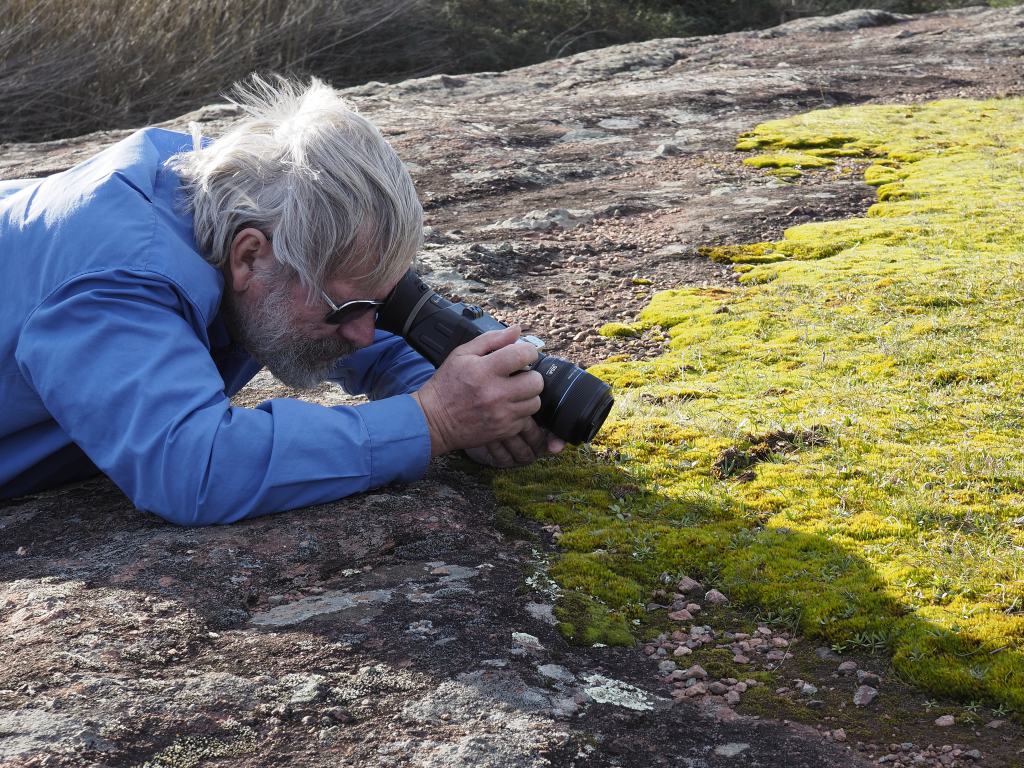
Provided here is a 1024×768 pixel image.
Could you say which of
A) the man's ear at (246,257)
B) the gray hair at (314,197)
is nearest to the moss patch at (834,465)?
the gray hair at (314,197)

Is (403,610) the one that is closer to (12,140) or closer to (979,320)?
(979,320)

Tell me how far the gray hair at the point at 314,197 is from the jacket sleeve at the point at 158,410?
31 centimetres

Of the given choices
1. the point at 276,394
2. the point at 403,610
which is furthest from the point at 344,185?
the point at 276,394

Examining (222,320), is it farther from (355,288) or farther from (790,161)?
(790,161)

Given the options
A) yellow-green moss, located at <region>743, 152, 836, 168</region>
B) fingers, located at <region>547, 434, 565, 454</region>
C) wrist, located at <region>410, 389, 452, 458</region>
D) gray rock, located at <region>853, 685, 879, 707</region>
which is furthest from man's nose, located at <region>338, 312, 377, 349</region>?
yellow-green moss, located at <region>743, 152, 836, 168</region>

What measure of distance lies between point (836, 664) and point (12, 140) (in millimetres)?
11883

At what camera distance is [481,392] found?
314 centimetres

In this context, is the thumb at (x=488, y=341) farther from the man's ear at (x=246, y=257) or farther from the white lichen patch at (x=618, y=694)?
the white lichen patch at (x=618, y=694)

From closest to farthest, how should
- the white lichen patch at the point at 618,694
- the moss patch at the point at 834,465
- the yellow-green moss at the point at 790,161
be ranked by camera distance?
the white lichen patch at the point at 618,694, the moss patch at the point at 834,465, the yellow-green moss at the point at 790,161

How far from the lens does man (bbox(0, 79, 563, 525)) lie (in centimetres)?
283

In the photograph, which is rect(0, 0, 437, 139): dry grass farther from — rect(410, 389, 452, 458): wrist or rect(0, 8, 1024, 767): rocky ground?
rect(410, 389, 452, 458): wrist

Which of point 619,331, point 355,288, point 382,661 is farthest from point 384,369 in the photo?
point 619,331

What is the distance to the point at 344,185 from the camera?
9.94 feet

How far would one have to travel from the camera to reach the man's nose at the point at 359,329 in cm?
330
